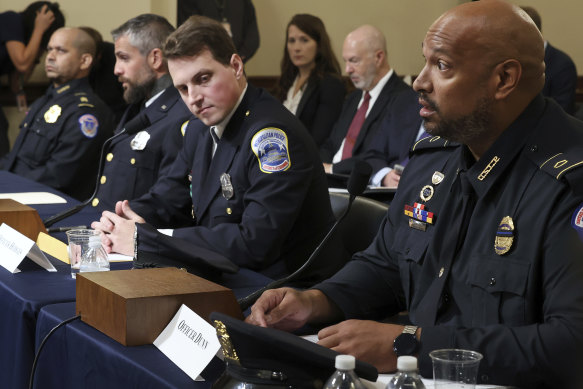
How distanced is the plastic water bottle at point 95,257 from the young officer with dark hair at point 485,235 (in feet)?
1.74

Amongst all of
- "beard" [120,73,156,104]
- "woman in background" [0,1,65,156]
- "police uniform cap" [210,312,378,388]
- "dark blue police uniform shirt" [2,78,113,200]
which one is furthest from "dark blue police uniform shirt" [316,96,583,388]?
"woman in background" [0,1,65,156]

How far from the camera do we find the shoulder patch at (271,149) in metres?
2.33

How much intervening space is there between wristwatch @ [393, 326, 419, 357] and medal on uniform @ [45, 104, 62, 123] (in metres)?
3.56

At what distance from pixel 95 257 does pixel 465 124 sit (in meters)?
0.92

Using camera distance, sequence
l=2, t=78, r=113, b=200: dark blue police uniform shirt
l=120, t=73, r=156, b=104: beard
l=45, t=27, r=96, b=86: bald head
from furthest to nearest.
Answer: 1. l=45, t=27, r=96, b=86: bald head
2. l=2, t=78, r=113, b=200: dark blue police uniform shirt
3. l=120, t=73, r=156, b=104: beard

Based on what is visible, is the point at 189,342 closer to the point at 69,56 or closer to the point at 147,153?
the point at 147,153

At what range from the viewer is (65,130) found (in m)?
4.52

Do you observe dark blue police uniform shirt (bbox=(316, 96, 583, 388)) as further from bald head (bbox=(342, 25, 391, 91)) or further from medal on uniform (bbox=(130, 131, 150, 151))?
bald head (bbox=(342, 25, 391, 91))

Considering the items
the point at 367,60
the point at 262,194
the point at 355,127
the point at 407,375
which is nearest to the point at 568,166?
the point at 407,375

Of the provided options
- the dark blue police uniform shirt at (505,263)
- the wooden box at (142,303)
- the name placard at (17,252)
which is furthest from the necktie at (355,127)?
the wooden box at (142,303)

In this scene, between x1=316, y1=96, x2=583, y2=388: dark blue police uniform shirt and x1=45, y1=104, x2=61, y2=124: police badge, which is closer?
x1=316, y1=96, x2=583, y2=388: dark blue police uniform shirt

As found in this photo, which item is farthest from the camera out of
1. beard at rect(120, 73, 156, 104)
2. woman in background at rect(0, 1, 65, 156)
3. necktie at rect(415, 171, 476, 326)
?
woman in background at rect(0, 1, 65, 156)

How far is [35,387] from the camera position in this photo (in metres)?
1.64

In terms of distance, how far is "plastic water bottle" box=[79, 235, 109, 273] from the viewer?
1939 millimetres
